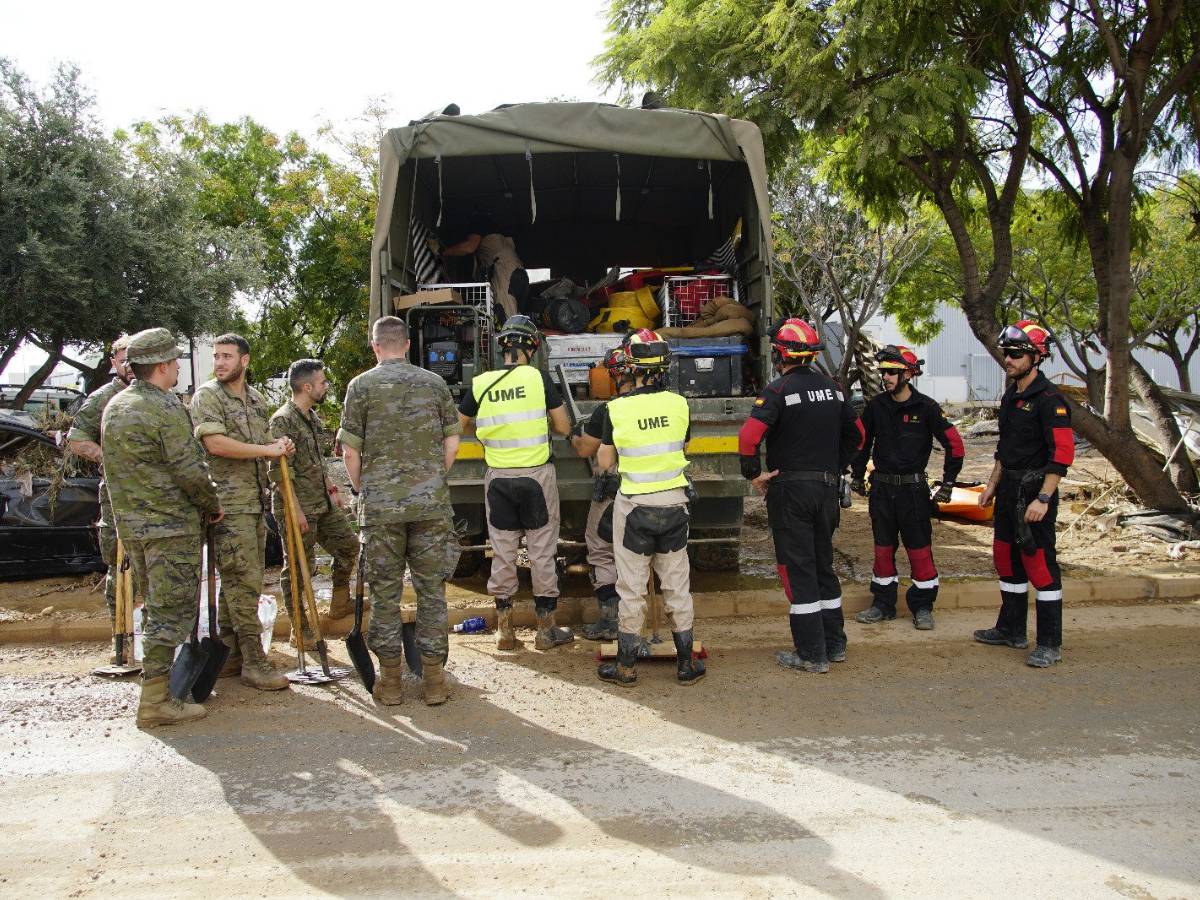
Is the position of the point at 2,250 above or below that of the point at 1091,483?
above

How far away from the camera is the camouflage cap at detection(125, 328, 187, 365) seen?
14.3 feet

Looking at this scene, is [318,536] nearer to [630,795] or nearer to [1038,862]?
[630,795]

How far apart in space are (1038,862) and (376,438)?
10.8 feet

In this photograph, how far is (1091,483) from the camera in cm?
1060

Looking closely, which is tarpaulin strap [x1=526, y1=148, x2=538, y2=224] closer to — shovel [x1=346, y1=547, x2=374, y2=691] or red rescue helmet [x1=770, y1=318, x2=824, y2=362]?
red rescue helmet [x1=770, y1=318, x2=824, y2=362]

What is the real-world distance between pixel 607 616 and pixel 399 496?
1.79 meters

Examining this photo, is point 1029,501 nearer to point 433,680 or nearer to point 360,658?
point 433,680

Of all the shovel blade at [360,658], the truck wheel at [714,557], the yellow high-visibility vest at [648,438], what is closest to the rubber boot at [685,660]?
the yellow high-visibility vest at [648,438]

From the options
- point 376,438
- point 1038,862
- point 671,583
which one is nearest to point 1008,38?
point 671,583

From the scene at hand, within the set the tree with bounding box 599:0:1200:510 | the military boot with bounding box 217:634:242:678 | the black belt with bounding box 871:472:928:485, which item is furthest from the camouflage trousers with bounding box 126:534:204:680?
the tree with bounding box 599:0:1200:510

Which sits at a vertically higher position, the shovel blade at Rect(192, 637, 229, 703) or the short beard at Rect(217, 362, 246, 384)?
the short beard at Rect(217, 362, 246, 384)

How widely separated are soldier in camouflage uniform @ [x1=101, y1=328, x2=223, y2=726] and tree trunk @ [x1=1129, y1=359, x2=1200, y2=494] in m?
8.64

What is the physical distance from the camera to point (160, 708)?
4.32 metres

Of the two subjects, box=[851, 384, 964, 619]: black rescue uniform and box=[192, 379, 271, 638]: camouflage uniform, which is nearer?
box=[192, 379, 271, 638]: camouflage uniform
